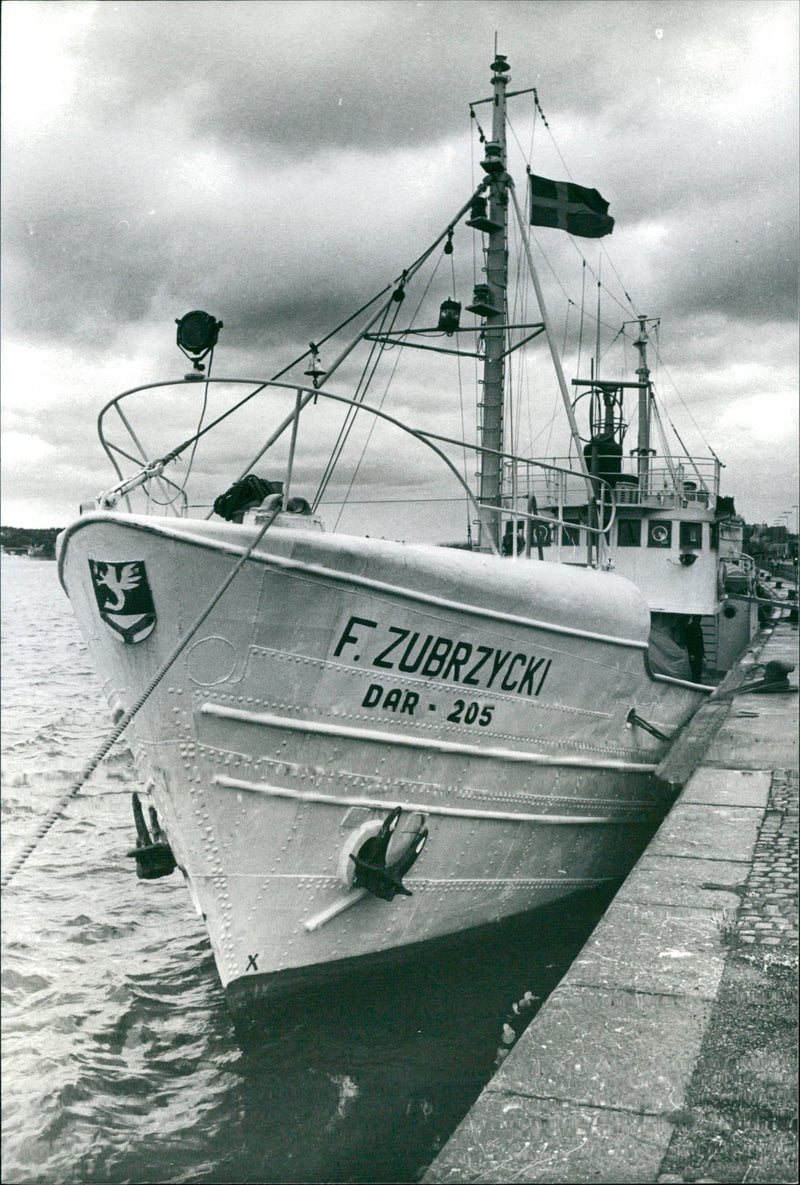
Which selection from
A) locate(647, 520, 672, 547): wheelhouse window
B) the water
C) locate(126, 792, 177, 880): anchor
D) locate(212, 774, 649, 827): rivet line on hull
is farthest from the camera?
locate(647, 520, 672, 547): wheelhouse window

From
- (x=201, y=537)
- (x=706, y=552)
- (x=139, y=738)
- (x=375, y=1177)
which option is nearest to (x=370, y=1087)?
(x=375, y=1177)

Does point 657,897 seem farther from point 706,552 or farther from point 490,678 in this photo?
point 706,552

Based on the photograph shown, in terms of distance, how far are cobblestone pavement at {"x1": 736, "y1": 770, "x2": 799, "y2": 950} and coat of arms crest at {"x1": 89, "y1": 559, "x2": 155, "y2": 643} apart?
388 cm

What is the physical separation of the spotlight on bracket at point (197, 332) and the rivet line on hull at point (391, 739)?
2.11 metres

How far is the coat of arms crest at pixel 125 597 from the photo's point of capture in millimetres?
5656

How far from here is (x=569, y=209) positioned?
10.0 metres

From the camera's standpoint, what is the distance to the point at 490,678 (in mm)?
6758

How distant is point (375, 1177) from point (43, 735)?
14.6 meters

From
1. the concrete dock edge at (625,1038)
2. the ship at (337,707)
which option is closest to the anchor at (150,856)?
the ship at (337,707)

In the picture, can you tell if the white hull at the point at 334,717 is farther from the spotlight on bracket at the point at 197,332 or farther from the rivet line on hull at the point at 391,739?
the spotlight on bracket at the point at 197,332

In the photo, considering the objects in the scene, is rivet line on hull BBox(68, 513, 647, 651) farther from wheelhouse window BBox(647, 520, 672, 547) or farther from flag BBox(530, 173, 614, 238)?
wheelhouse window BBox(647, 520, 672, 547)

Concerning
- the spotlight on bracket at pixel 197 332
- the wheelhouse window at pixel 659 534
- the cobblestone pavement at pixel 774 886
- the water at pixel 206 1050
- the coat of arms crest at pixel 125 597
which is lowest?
the water at pixel 206 1050

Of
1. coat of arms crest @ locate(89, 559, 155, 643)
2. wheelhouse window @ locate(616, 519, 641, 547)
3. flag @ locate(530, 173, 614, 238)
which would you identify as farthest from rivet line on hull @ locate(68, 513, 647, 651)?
wheelhouse window @ locate(616, 519, 641, 547)

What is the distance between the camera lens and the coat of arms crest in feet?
18.6
